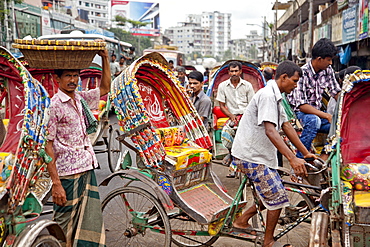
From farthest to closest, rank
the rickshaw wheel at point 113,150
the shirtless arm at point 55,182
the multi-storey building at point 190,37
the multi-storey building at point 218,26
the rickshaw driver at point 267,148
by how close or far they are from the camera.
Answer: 1. the multi-storey building at point 218,26
2. the multi-storey building at point 190,37
3. the rickshaw wheel at point 113,150
4. the rickshaw driver at point 267,148
5. the shirtless arm at point 55,182

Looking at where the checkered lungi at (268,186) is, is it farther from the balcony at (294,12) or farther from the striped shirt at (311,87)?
the balcony at (294,12)

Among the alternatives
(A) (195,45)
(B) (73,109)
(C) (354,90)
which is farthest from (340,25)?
(A) (195,45)

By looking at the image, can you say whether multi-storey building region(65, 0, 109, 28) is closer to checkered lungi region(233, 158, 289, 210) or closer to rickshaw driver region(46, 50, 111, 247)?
rickshaw driver region(46, 50, 111, 247)

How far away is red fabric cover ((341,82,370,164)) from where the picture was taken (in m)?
3.99

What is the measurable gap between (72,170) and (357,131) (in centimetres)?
250

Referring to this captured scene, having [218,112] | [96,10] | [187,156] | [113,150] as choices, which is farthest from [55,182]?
[96,10]

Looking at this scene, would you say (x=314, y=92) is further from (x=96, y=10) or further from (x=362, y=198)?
(x=96, y=10)

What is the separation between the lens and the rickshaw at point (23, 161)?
8.96 ft

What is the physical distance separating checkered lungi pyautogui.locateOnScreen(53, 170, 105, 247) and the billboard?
84145 mm

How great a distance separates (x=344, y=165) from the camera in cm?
381

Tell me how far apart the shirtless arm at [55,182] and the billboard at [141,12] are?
8443 cm

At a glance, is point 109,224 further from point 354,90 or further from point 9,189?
point 354,90

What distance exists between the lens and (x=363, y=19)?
48.2 feet

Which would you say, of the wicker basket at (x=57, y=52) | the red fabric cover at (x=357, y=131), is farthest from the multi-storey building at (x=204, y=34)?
the wicker basket at (x=57, y=52)
